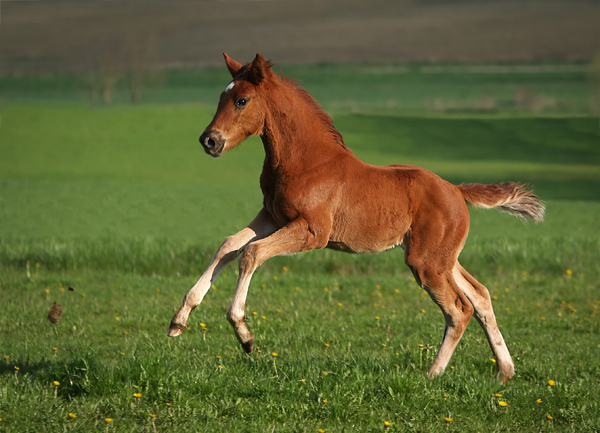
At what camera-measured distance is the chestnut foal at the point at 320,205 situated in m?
5.25

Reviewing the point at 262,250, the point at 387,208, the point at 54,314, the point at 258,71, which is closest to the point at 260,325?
the point at 54,314

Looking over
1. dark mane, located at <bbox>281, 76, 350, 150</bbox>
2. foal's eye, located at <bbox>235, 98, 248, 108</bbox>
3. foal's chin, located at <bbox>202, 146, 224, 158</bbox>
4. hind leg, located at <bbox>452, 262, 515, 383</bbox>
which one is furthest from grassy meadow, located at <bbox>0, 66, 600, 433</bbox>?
foal's eye, located at <bbox>235, 98, 248, 108</bbox>

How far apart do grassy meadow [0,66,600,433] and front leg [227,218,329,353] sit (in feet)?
1.79

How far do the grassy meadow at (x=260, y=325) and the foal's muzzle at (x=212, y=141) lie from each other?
1.68 m

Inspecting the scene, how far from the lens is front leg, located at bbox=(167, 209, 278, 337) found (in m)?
5.11

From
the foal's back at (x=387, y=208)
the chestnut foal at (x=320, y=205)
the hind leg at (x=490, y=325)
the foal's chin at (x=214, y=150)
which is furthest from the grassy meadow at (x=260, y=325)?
the foal's chin at (x=214, y=150)

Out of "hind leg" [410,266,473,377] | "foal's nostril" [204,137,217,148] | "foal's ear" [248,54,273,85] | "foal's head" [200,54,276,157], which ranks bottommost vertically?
"hind leg" [410,266,473,377]

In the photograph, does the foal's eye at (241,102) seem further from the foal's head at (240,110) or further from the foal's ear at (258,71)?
A: the foal's ear at (258,71)

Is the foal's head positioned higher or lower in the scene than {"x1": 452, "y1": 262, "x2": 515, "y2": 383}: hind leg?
higher

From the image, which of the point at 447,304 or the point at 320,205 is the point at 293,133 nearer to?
the point at 320,205

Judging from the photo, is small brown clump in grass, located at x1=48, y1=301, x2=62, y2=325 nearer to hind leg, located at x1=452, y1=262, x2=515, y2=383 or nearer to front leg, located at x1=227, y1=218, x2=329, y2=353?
front leg, located at x1=227, y1=218, x2=329, y2=353

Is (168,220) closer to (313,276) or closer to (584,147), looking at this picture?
(313,276)

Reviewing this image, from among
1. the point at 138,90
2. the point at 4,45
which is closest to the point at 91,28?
the point at 4,45

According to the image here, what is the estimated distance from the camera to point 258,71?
5.29 m
